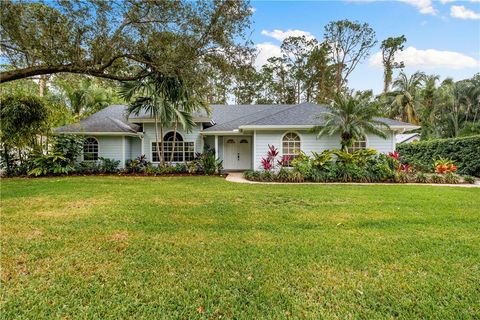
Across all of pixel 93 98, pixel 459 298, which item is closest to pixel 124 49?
pixel 459 298

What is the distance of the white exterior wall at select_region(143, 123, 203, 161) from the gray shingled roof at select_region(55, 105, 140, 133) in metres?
0.74

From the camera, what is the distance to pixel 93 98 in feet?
72.7

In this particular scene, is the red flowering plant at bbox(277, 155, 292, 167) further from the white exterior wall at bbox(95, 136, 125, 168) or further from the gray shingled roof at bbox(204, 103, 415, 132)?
the white exterior wall at bbox(95, 136, 125, 168)

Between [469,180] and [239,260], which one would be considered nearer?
[239,260]

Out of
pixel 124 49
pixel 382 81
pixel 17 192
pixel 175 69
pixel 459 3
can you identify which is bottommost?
pixel 17 192

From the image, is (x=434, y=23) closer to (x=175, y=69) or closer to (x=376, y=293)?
(x=175, y=69)

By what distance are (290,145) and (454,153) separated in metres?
8.84

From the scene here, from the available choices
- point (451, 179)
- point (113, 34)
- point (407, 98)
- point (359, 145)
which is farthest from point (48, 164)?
point (407, 98)

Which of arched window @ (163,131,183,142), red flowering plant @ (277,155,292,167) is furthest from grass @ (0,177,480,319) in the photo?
arched window @ (163,131,183,142)

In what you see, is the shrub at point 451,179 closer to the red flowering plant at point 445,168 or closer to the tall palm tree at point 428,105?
the red flowering plant at point 445,168

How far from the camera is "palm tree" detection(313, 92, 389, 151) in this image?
39.1ft

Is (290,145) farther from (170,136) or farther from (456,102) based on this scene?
(456,102)

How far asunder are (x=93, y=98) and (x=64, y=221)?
2032 cm

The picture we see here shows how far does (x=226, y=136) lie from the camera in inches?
633
